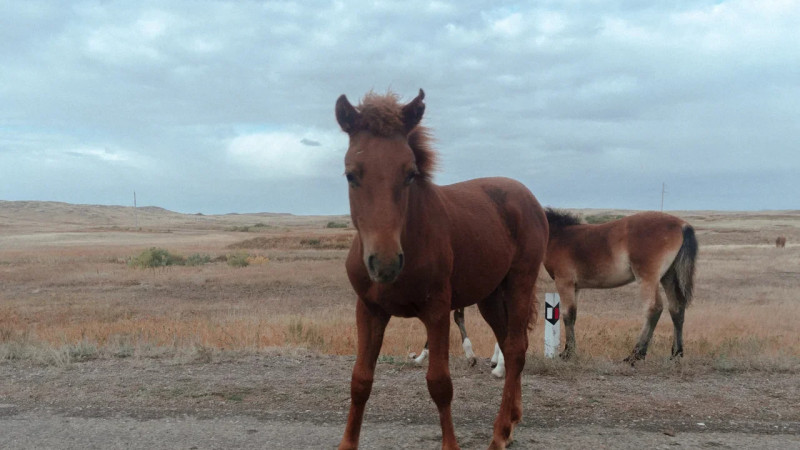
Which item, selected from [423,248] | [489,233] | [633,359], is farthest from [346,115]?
[633,359]

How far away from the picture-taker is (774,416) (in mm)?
5484

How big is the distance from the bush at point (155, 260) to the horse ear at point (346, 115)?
2686cm

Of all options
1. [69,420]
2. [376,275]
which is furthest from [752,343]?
[69,420]

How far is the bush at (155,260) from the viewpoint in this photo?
95.2 feet

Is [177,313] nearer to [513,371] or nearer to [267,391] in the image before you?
[267,391]

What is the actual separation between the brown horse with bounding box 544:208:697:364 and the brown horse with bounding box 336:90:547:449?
12.6 feet

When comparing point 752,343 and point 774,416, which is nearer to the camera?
point 774,416

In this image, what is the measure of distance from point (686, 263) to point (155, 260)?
26160 mm

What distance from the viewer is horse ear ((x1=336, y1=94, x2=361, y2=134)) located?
12.8ft

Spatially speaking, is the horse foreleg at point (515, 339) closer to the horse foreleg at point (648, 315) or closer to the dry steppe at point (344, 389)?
the dry steppe at point (344, 389)

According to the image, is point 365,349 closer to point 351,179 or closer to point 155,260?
point 351,179

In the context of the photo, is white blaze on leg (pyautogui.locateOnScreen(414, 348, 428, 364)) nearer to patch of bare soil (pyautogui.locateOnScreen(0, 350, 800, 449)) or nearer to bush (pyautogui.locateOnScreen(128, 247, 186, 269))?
patch of bare soil (pyautogui.locateOnScreen(0, 350, 800, 449))

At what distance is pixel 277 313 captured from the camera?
50.5 ft

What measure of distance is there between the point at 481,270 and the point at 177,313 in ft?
41.7
